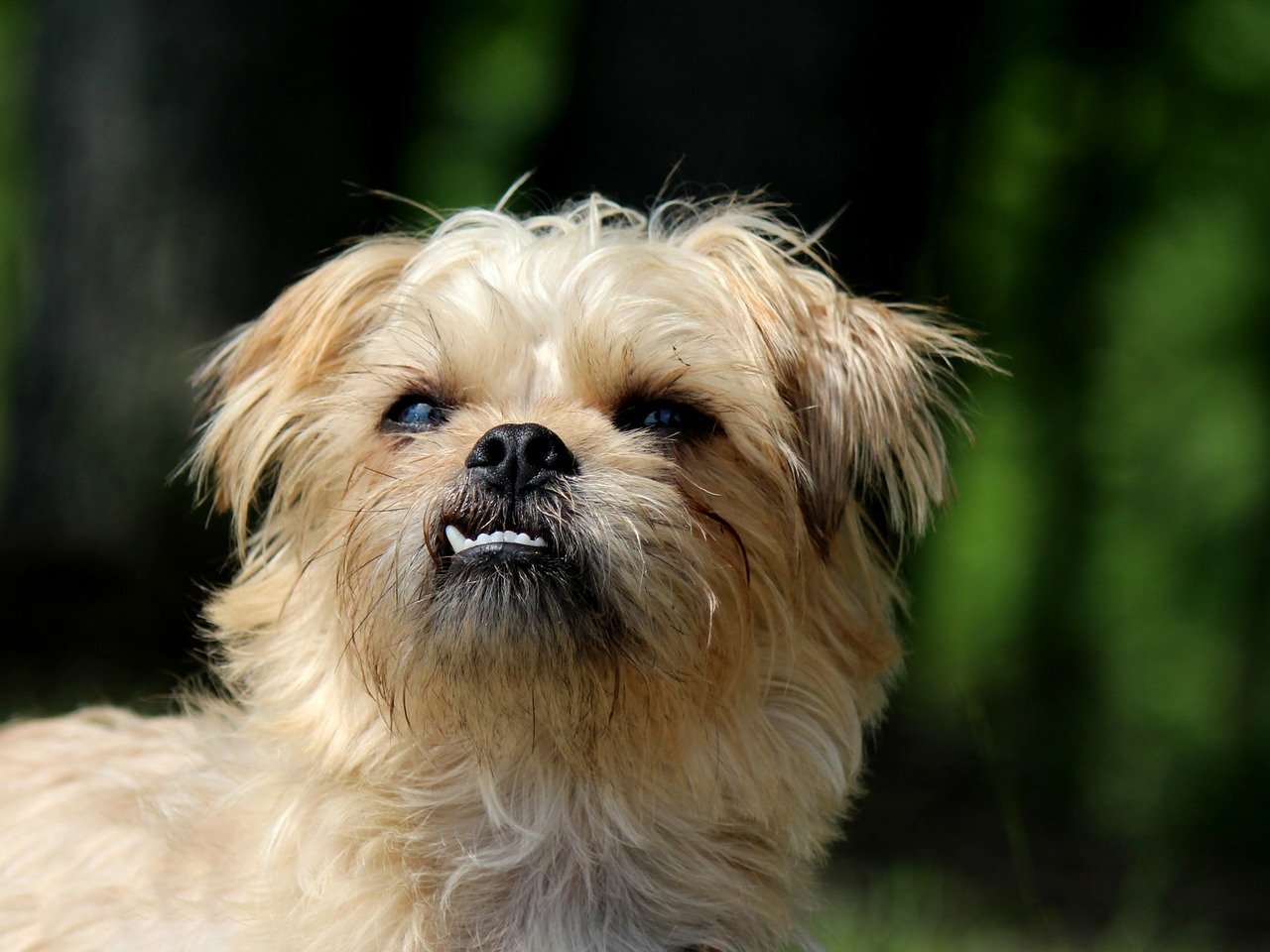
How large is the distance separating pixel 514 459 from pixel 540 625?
33 centimetres

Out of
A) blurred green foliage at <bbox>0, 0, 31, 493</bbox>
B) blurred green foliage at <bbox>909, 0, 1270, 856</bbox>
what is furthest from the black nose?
blurred green foliage at <bbox>0, 0, 31, 493</bbox>

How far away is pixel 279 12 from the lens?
6984mm

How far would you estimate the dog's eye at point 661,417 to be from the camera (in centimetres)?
291

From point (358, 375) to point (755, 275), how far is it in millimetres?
922

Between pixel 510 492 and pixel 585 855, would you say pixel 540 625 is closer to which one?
pixel 510 492

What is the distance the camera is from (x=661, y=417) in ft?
9.59

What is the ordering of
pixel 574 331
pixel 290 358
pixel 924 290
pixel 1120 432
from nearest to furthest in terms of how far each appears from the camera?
pixel 574 331, pixel 290 358, pixel 924 290, pixel 1120 432

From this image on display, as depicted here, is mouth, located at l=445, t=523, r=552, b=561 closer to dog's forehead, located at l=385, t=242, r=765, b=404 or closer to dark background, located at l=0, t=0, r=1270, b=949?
dog's forehead, located at l=385, t=242, r=765, b=404

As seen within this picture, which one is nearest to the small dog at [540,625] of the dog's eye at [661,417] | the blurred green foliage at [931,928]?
the dog's eye at [661,417]

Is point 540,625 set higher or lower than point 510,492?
lower

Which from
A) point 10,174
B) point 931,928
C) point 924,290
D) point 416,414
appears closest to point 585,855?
point 416,414

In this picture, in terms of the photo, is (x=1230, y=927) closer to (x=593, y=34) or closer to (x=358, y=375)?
(x=593, y=34)

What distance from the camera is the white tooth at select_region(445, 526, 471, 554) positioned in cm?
266

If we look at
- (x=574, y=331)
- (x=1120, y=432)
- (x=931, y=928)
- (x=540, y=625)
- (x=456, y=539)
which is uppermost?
(x=574, y=331)
